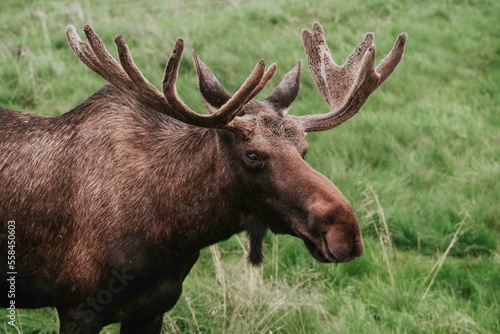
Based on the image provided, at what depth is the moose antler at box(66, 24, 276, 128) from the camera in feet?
9.73

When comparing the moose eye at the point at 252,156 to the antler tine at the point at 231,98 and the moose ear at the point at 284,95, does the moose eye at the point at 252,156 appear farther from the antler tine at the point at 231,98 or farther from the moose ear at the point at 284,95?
the moose ear at the point at 284,95

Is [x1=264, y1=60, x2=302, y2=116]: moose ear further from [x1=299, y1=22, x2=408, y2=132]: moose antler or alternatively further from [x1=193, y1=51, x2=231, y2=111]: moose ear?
[x1=193, y1=51, x2=231, y2=111]: moose ear

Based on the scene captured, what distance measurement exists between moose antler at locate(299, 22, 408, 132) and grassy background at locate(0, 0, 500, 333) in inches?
49.3

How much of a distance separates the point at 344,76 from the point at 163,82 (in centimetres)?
98

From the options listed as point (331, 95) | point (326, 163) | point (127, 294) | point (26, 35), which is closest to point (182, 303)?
point (127, 294)

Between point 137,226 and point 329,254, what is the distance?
0.83m

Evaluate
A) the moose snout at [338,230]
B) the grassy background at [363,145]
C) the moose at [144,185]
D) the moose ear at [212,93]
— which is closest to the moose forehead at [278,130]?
the moose at [144,185]

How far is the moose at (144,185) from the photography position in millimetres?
3090

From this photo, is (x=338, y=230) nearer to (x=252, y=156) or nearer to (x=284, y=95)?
(x=252, y=156)

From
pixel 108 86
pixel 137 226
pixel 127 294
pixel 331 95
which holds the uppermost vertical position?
pixel 108 86

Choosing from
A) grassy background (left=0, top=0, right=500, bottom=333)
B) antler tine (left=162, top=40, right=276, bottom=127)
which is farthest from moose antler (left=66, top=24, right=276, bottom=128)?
grassy background (left=0, top=0, right=500, bottom=333)

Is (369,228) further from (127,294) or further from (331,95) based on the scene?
(127,294)

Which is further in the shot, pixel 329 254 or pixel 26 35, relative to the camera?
pixel 26 35

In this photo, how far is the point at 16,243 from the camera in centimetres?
348
